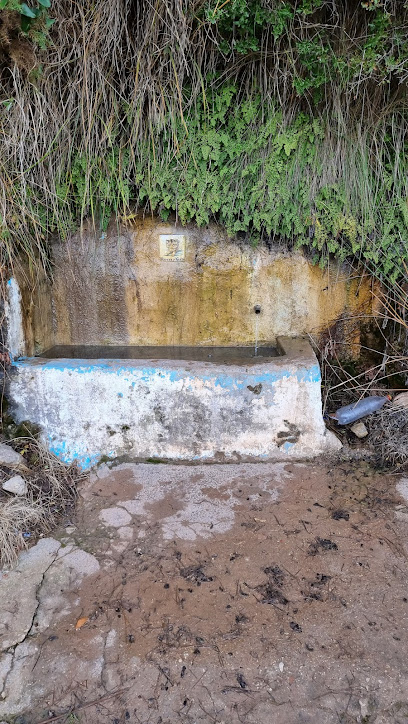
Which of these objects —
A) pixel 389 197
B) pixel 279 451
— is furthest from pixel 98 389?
pixel 389 197

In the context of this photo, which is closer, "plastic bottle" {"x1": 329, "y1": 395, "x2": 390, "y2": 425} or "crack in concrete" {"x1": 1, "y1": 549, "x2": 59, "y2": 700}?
"crack in concrete" {"x1": 1, "y1": 549, "x2": 59, "y2": 700}

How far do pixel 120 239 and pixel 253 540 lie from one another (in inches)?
99.4

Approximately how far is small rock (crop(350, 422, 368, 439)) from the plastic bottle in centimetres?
7

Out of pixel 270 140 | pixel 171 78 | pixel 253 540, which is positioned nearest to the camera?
pixel 253 540

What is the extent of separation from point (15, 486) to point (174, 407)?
3.64ft

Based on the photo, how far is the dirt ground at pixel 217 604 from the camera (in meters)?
1.83

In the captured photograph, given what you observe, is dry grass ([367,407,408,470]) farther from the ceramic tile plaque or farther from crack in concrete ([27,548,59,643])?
crack in concrete ([27,548,59,643])

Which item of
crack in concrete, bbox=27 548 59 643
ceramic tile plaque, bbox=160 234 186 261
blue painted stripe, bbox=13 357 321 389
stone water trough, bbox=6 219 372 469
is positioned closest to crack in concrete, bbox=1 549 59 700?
crack in concrete, bbox=27 548 59 643

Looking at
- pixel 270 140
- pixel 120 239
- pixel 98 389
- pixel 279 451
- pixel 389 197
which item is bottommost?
pixel 279 451

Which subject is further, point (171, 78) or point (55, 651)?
point (171, 78)

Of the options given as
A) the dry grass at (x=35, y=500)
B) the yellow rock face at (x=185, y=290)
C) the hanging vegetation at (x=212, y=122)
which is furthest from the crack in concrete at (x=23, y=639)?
the hanging vegetation at (x=212, y=122)

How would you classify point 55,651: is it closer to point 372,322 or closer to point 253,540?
point 253,540

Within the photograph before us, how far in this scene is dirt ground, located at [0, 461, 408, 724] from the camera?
1827mm

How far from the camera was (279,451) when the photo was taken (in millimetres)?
3275
